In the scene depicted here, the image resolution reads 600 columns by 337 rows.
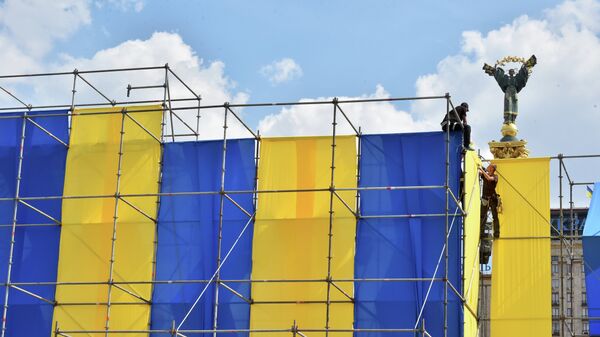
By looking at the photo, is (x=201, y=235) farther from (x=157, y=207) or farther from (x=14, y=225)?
(x=14, y=225)

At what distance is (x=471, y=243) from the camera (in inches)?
1127

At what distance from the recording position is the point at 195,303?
1121 inches

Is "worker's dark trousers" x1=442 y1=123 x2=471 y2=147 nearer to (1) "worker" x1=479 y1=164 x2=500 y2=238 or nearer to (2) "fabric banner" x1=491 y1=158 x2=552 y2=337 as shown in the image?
(1) "worker" x1=479 y1=164 x2=500 y2=238

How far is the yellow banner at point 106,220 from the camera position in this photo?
29.6m

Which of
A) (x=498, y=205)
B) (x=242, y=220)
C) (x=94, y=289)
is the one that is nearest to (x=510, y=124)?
(x=498, y=205)

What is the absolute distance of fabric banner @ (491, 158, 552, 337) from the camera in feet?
97.9

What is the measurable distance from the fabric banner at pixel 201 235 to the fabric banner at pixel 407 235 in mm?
2397

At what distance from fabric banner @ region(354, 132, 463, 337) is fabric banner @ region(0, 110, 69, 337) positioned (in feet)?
21.5

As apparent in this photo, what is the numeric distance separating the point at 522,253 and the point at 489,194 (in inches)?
57.8

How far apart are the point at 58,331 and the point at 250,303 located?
3.79m

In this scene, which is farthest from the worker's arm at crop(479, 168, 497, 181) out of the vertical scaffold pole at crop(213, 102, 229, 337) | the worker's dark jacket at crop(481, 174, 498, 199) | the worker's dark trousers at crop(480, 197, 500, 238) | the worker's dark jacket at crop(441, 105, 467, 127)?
the vertical scaffold pole at crop(213, 102, 229, 337)

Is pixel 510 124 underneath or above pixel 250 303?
above


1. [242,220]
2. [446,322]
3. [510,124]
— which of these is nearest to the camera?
[446,322]

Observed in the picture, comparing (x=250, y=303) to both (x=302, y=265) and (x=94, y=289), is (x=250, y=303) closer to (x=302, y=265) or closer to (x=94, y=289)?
(x=302, y=265)
